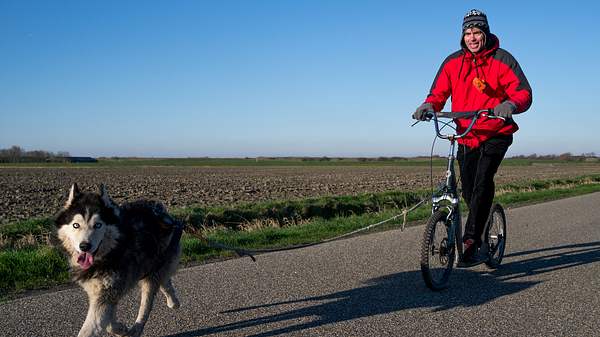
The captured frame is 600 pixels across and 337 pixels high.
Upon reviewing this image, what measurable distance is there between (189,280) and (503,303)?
134 inches

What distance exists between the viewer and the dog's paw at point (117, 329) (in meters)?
3.73

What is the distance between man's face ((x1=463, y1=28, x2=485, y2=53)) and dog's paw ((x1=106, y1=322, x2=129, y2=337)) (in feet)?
15.0

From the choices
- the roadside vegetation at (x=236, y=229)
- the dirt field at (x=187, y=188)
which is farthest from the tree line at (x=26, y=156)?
the roadside vegetation at (x=236, y=229)

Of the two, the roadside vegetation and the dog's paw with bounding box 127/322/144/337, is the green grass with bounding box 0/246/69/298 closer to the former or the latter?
the roadside vegetation

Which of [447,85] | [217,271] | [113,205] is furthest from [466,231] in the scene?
[113,205]

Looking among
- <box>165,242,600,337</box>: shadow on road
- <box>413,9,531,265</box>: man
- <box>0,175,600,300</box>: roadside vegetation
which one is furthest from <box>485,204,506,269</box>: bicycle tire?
<box>0,175,600,300</box>: roadside vegetation

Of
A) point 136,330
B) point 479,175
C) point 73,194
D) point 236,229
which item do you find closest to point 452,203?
point 479,175

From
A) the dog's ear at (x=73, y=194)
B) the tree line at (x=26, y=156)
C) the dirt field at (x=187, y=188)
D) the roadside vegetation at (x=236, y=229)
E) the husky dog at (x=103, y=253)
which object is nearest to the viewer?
the husky dog at (x=103, y=253)

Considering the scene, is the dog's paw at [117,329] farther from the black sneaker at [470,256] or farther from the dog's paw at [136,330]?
the black sneaker at [470,256]

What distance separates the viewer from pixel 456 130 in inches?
237

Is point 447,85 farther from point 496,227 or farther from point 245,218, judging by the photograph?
point 245,218

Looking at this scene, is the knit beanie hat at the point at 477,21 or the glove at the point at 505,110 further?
the knit beanie hat at the point at 477,21

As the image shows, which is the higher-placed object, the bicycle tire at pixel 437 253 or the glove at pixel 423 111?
the glove at pixel 423 111

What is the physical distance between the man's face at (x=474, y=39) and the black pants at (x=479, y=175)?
1053 millimetres
